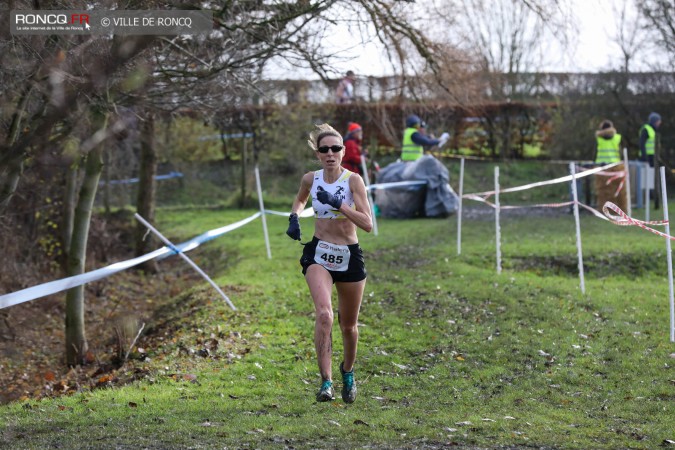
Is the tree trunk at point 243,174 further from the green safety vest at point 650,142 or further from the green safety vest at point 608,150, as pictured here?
the green safety vest at point 650,142

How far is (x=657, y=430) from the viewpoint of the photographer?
271 inches

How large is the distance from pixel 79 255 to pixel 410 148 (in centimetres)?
1072

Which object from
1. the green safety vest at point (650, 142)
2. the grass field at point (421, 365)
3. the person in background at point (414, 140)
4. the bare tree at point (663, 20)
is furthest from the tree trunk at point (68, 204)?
the bare tree at point (663, 20)

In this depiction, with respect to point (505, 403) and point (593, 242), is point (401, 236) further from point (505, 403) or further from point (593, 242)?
point (505, 403)

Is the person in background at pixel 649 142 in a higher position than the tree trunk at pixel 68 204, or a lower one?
higher

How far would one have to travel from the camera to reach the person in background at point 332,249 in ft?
23.6

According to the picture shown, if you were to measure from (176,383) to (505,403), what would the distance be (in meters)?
2.94

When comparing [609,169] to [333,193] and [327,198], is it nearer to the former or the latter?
[333,193]

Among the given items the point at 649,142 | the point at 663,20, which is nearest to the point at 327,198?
the point at 649,142

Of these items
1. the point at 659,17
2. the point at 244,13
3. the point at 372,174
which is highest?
the point at 659,17

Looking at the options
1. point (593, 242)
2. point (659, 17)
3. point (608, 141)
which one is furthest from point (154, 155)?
→ point (659, 17)

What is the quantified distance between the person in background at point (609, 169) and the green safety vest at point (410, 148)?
3.81 meters

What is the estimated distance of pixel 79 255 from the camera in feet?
37.9

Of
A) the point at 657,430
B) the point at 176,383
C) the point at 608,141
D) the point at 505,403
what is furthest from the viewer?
the point at 608,141
